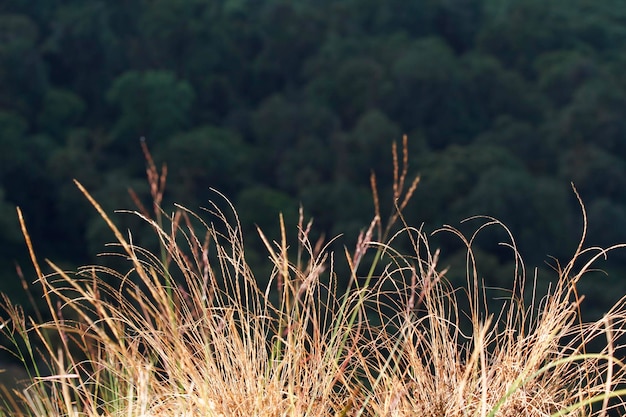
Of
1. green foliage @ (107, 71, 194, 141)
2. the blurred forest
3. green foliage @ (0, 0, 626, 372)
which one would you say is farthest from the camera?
green foliage @ (107, 71, 194, 141)

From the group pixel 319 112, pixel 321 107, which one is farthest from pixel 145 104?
pixel 321 107

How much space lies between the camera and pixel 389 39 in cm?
3166

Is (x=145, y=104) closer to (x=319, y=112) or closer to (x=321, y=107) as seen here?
(x=319, y=112)

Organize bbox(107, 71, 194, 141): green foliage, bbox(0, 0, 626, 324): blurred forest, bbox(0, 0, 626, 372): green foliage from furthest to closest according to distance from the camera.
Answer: bbox(107, 71, 194, 141): green foliage < bbox(0, 0, 626, 372): green foliage < bbox(0, 0, 626, 324): blurred forest

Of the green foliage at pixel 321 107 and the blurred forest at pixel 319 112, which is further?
the green foliage at pixel 321 107

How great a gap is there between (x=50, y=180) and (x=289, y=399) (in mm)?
23095

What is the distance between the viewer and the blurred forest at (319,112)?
903 inches

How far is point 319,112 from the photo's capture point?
28000 millimetres

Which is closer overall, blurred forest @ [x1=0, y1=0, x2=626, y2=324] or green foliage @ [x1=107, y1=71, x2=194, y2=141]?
blurred forest @ [x1=0, y1=0, x2=626, y2=324]

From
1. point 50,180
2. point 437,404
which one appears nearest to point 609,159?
point 50,180

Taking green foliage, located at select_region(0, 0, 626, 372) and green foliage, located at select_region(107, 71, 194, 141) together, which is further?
green foliage, located at select_region(107, 71, 194, 141)

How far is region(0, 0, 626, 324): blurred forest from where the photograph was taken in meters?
22.9

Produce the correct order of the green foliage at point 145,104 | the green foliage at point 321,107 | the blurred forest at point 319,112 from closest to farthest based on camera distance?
the blurred forest at point 319,112 < the green foliage at point 321,107 < the green foliage at point 145,104

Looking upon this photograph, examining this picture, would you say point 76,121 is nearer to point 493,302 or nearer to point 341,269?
point 341,269
